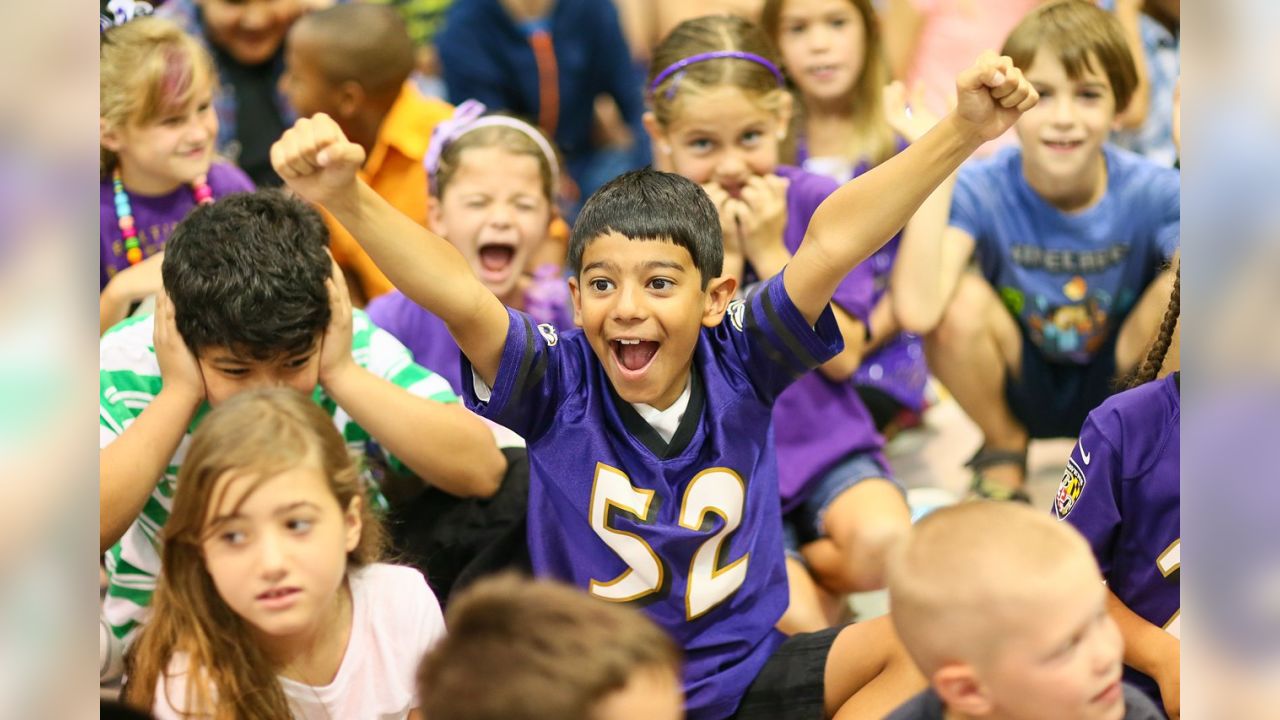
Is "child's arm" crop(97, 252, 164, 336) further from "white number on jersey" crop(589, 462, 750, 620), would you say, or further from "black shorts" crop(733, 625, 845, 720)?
"black shorts" crop(733, 625, 845, 720)

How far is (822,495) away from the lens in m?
2.09

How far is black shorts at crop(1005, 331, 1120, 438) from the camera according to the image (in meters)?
2.38

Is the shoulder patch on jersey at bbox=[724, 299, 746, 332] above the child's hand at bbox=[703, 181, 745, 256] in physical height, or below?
below

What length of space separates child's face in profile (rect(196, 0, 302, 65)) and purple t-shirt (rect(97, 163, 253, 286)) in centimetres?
71

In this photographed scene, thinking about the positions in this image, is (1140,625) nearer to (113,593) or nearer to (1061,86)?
(1061,86)

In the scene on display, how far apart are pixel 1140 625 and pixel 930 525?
0.39m

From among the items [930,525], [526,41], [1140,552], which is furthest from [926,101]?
[930,525]

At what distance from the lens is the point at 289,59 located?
2.66 m

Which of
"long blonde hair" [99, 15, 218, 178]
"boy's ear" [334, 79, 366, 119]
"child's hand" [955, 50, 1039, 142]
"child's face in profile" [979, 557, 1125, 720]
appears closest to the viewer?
"child's face in profile" [979, 557, 1125, 720]

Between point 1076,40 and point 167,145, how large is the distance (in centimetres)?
144

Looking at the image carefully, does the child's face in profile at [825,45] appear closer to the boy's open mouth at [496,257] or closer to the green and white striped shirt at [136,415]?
the boy's open mouth at [496,257]

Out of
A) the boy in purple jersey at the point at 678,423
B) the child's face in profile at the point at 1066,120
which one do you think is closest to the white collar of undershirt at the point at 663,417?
the boy in purple jersey at the point at 678,423

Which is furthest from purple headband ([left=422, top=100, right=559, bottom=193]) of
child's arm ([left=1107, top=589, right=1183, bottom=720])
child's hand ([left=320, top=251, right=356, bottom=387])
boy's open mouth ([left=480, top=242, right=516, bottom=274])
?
child's arm ([left=1107, top=589, right=1183, bottom=720])

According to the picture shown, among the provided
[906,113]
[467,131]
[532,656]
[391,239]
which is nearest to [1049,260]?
[906,113]
